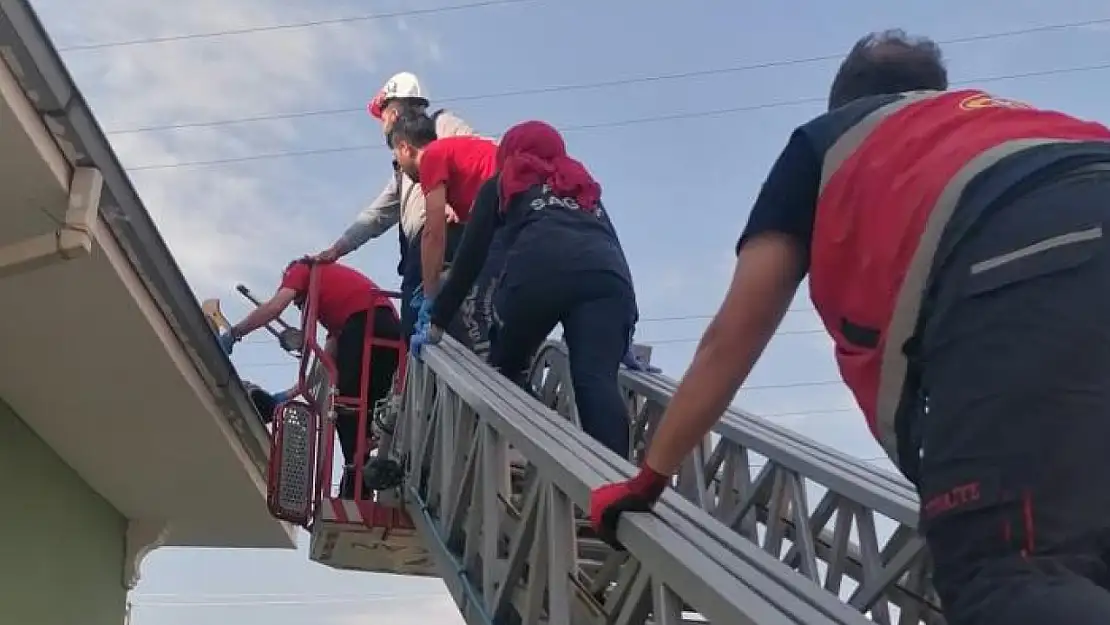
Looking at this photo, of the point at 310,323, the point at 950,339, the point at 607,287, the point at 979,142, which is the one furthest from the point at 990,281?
the point at 310,323

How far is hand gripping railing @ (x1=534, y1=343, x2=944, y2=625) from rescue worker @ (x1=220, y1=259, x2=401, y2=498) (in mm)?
1735

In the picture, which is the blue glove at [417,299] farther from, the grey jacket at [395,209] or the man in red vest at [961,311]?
the man in red vest at [961,311]

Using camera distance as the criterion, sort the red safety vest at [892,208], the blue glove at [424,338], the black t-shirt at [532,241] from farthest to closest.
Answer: the blue glove at [424,338] < the black t-shirt at [532,241] < the red safety vest at [892,208]

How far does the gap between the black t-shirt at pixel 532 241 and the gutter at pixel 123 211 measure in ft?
3.92

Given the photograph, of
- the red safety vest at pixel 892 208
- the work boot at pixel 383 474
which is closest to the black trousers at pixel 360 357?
the work boot at pixel 383 474

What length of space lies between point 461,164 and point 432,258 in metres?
0.58

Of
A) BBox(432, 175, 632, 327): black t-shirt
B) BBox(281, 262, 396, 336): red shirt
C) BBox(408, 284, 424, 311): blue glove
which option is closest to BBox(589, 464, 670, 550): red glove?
BBox(432, 175, 632, 327): black t-shirt

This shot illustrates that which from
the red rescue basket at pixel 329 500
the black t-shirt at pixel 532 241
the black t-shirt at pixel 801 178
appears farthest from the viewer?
the red rescue basket at pixel 329 500

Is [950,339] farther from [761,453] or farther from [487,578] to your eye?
[761,453]

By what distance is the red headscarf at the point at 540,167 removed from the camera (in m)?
4.61

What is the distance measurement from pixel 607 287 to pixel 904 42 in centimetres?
215

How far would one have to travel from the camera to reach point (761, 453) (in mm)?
4355

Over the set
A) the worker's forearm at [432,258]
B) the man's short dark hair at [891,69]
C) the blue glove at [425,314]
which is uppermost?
the man's short dark hair at [891,69]

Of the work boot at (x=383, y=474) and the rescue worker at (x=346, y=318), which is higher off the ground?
the rescue worker at (x=346, y=318)
